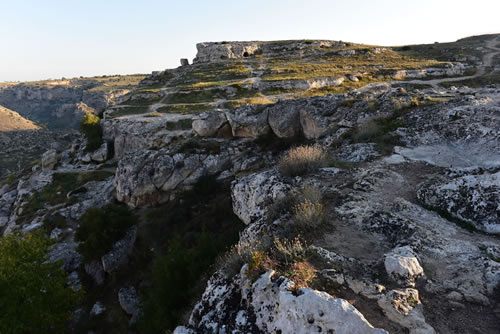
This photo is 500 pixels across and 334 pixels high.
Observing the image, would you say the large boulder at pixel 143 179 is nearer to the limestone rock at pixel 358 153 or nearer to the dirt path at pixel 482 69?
the limestone rock at pixel 358 153

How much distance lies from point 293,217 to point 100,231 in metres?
17.3

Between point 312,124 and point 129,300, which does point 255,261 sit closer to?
point 129,300

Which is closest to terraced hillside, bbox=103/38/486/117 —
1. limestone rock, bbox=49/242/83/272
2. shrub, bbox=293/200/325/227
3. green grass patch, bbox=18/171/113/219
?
green grass patch, bbox=18/171/113/219

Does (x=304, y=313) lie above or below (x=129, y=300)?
above

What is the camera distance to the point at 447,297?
4.17 meters

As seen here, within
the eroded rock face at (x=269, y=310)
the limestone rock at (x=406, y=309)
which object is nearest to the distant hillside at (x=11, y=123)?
the eroded rock face at (x=269, y=310)

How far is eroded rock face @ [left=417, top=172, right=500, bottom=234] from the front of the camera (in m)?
5.75

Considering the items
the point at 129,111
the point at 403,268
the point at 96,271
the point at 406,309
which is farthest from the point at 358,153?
the point at 129,111

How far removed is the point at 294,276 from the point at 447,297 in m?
2.38

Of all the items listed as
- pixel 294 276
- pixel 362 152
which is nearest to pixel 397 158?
pixel 362 152

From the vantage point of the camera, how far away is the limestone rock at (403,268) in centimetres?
438

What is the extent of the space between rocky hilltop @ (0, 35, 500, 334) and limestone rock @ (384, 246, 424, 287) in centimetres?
3

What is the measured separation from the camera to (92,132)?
1442 inches

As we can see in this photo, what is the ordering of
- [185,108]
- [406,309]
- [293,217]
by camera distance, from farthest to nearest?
[185,108], [293,217], [406,309]
